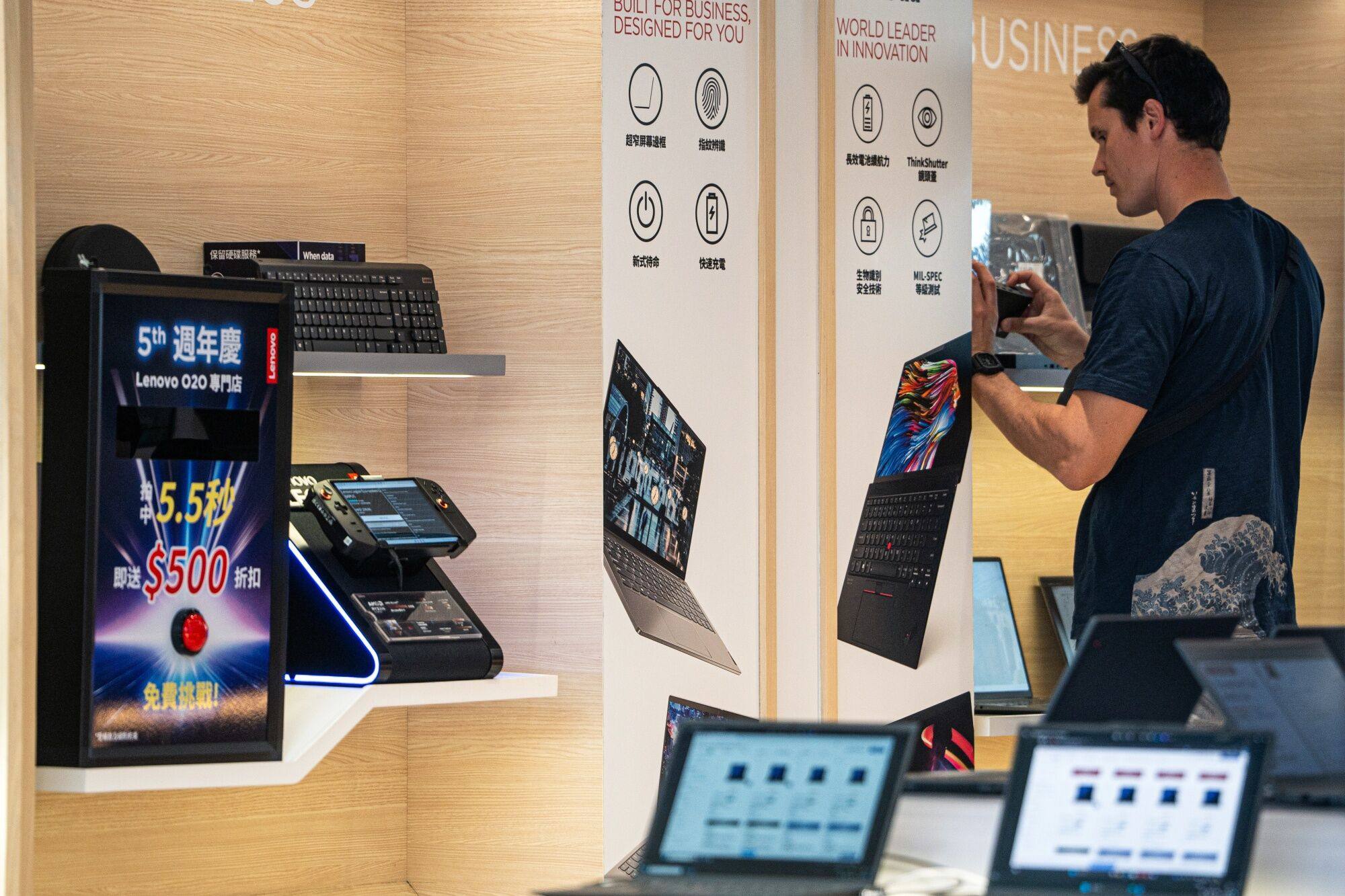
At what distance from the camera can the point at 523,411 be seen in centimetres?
296

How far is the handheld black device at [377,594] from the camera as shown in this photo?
269 centimetres

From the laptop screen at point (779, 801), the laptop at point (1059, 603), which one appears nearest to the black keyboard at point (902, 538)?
the laptop at point (1059, 603)

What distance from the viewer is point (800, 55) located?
3.07m

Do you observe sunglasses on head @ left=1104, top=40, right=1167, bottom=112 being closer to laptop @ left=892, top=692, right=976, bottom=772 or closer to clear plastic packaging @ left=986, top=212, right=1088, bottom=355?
clear plastic packaging @ left=986, top=212, right=1088, bottom=355

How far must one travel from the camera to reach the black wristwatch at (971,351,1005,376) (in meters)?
3.13

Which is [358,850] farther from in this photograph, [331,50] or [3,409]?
[331,50]

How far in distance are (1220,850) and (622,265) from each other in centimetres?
166

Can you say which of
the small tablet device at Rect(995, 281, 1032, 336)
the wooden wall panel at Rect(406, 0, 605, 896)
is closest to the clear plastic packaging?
the small tablet device at Rect(995, 281, 1032, 336)

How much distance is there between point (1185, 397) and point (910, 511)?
605 mm

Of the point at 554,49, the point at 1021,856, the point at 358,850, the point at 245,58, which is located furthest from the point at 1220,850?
the point at 245,58

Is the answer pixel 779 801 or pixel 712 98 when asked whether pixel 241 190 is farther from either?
pixel 779 801

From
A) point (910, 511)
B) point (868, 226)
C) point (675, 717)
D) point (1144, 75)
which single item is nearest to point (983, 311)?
point (868, 226)

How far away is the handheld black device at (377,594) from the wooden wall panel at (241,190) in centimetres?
49

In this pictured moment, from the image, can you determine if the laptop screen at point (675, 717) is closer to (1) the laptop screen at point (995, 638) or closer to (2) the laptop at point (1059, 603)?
(1) the laptop screen at point (995, 638)
